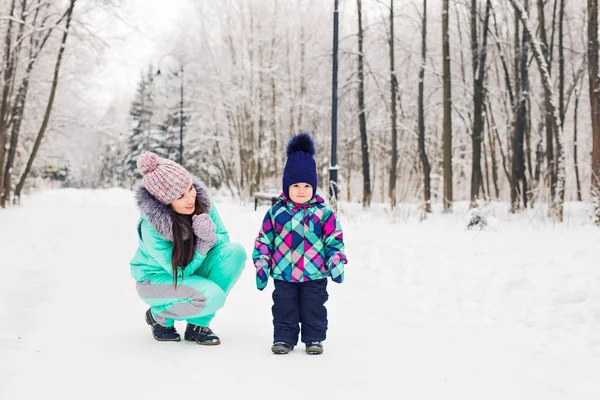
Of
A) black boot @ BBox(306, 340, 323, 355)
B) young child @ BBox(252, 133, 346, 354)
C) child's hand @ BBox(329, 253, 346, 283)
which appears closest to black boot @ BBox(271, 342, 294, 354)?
young child @ BBox(252, 133, 346, 354)

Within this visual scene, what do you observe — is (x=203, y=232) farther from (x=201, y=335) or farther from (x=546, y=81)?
(x=546, y=81)

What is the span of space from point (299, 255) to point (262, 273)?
0.28 m

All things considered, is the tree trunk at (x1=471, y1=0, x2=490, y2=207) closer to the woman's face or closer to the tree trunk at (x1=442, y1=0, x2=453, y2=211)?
the tree trunk at (x1=442, y1=0, x2=453, y2=211)

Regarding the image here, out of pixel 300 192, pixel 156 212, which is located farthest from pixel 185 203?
pixel 300 192

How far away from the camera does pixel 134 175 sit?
50.6 m

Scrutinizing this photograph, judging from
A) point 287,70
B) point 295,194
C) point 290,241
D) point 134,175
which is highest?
point 287,70

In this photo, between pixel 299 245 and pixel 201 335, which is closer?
pixel 299 245

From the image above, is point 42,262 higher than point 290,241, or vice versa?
point 290,241

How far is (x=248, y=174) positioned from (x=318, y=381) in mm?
22893

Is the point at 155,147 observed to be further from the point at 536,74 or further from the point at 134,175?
the point at 536,74

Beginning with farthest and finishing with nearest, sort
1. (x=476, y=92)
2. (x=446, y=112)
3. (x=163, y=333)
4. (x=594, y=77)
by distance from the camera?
(x=476, y=92)
(x=446, y=112)
(x=594, y=77)
(x=163, y=333)

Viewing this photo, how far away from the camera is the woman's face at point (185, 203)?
367 cm

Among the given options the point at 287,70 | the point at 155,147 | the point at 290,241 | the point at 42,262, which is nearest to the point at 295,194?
the point at 290,241

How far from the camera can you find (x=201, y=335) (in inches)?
153
